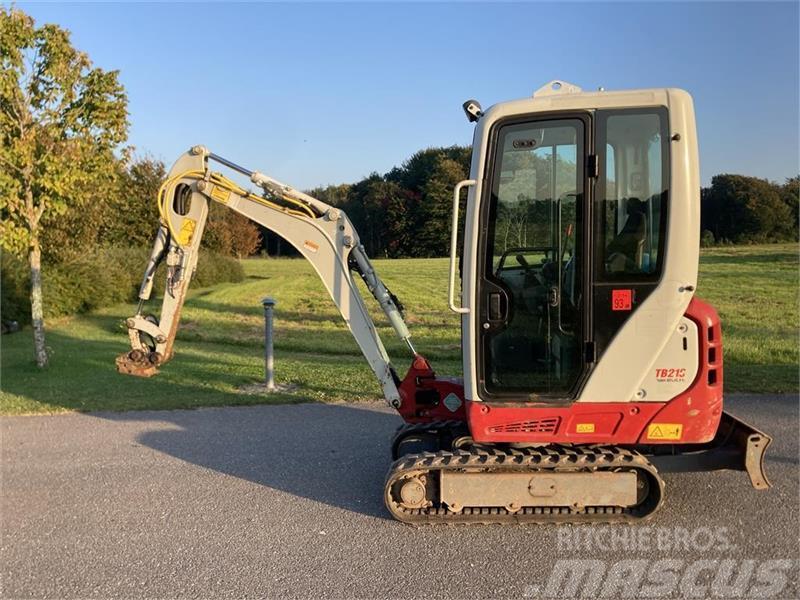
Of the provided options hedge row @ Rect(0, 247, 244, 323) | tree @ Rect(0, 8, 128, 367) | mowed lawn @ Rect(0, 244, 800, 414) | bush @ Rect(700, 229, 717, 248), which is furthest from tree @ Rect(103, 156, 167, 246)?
bush @ Rect(700, 229, 717, 248)

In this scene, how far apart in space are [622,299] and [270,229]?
2.98 meters

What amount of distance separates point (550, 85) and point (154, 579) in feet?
13.5

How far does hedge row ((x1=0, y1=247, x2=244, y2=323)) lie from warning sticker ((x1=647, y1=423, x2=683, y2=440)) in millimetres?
Result: 12057

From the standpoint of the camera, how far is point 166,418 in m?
7.34

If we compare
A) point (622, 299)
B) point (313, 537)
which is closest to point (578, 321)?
point (622, 299)

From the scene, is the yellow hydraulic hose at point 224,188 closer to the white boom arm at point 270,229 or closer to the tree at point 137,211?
the white boom arm at point 270,229

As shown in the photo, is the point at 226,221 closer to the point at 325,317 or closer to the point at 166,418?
the point at 325,317

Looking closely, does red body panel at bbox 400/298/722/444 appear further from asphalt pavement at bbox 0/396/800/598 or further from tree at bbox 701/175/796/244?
tree at bbox 701/175/796/244

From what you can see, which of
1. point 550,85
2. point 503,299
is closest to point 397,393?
point 503,299

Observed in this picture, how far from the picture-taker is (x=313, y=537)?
4.30 meters

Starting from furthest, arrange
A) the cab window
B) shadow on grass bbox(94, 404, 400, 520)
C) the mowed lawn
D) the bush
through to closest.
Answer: the bush
the mowed lawn
shadow on grass bbox(94, 404, 400, 520)
the cab window

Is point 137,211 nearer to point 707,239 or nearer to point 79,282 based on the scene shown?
point 79,282

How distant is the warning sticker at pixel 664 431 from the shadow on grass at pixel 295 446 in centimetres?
197

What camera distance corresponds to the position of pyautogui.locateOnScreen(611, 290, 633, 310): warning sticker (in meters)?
4.20
